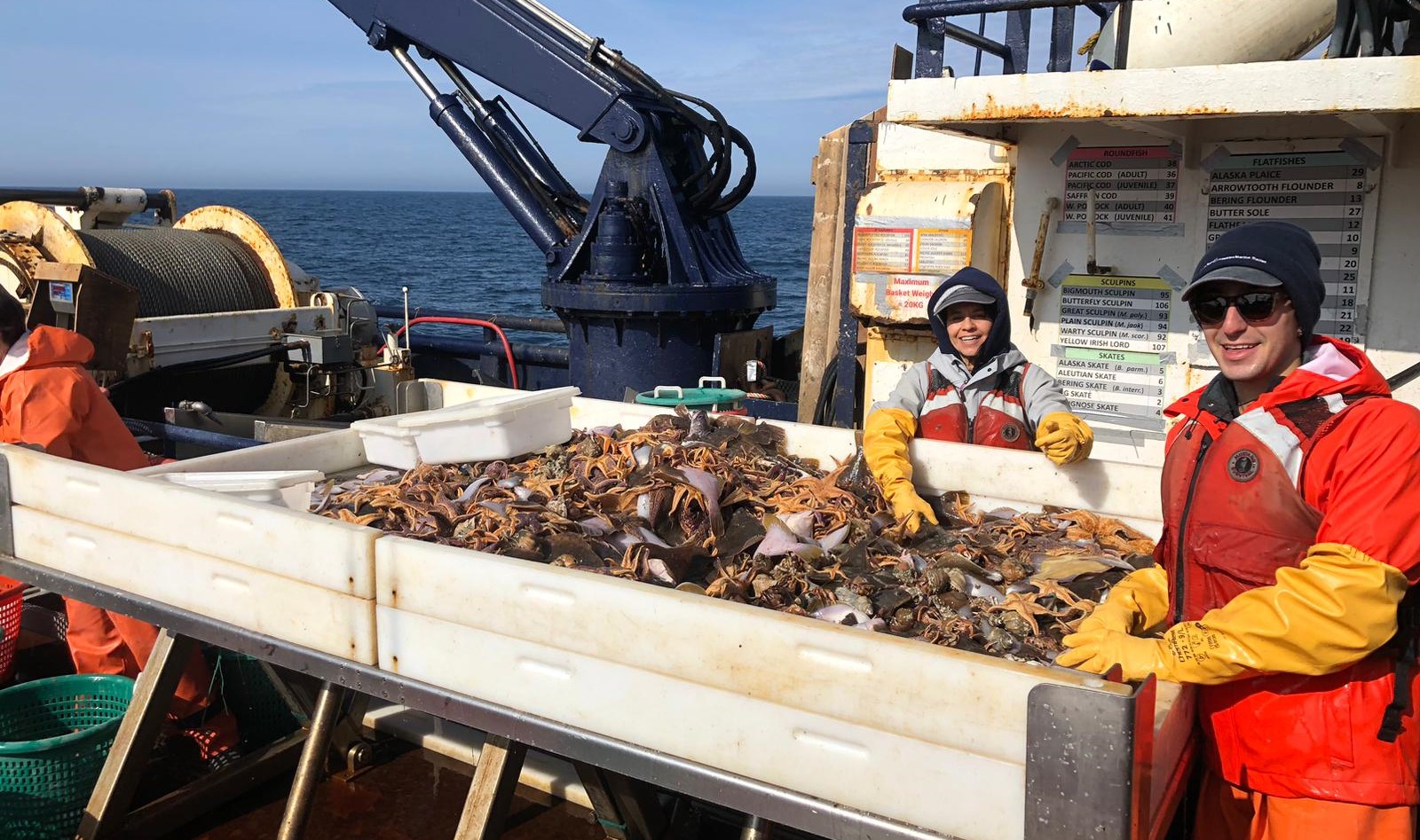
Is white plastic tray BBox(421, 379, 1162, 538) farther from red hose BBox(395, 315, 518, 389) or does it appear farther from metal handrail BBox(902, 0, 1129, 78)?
red hose BBox(395, 315, 518, 389)

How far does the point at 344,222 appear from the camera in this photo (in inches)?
3356

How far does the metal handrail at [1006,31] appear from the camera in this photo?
4.77 metres

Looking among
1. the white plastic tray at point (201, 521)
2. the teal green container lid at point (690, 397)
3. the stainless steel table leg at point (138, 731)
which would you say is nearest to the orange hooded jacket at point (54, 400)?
the white plastic tray at point (201, 521)

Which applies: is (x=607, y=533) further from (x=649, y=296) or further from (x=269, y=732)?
(x=649, y=296)

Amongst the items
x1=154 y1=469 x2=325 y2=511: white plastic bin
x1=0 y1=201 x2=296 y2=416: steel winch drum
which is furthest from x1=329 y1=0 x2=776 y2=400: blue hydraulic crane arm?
x1=154 y1=469 x2=325 y2=511: white plastic bin

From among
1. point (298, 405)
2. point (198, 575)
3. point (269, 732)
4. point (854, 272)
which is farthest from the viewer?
point (298, 405)

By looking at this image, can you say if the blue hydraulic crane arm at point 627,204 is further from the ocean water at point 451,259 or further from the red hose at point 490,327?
the ocean water at point 451,259

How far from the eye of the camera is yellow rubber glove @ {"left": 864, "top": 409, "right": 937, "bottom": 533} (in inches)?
156

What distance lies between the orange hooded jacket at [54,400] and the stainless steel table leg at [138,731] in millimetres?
1352

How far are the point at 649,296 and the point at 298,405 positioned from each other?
3.46 m

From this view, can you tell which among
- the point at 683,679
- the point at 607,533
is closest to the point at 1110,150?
the point at 607,533

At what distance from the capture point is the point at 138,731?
3793mm

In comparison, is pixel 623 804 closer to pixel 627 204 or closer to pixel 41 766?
pixel 41 766

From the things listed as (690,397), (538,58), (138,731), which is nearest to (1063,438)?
(690,397)
